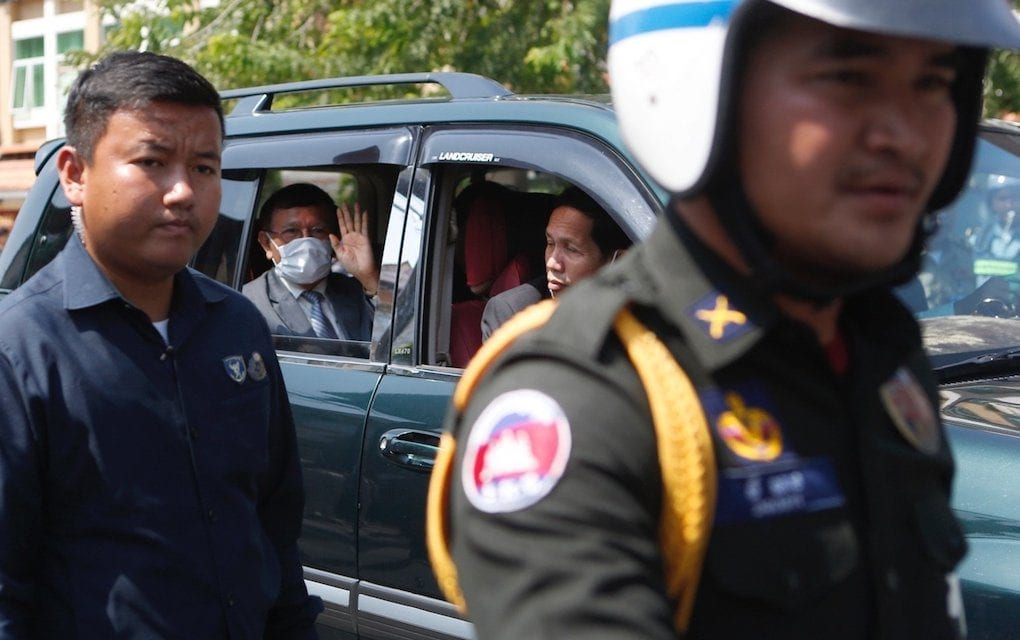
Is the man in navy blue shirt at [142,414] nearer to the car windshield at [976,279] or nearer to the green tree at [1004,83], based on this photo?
the car windshield at [976,279]

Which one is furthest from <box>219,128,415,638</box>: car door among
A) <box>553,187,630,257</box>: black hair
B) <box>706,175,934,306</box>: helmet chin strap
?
<box>706,175,934,306</box>: helmet chin strap

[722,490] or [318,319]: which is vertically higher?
[722,490]

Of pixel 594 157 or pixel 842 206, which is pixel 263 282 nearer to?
pixel 594 157

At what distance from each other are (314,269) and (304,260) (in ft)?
0.18

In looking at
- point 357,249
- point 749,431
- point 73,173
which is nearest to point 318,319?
point 357,249

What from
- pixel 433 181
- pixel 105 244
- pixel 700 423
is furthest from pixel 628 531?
pixel 433 181

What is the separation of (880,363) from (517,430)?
→ 0.41 metres

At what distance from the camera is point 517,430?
1195mm

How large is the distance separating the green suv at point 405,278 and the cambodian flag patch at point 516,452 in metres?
2.05

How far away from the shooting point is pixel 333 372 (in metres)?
4.11

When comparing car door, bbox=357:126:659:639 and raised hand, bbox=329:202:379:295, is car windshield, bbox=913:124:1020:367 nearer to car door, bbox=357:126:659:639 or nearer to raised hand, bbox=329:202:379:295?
car door, bbox=357:126:659:639

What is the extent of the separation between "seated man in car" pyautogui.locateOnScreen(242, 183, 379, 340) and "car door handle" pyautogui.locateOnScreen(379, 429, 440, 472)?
0.68 metres

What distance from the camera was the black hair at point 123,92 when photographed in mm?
2666

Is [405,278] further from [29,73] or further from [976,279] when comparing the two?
[29,73]
